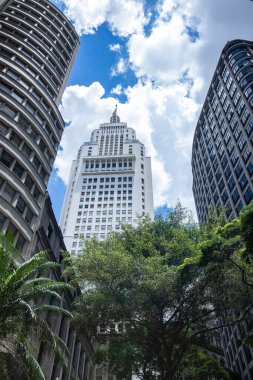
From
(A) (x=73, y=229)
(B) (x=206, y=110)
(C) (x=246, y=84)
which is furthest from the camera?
(A) (x=73, y=229)

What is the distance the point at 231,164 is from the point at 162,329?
4118cm

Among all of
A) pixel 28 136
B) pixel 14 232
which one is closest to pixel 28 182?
pixel 28 136

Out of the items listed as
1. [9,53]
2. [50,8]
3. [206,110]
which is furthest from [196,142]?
[9,53]

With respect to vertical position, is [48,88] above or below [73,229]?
below

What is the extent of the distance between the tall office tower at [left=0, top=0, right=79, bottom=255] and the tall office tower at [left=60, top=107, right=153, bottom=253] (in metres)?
43.6

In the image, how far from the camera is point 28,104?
35.5 m

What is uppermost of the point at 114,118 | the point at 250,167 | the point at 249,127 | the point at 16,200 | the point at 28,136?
the point at 114,118

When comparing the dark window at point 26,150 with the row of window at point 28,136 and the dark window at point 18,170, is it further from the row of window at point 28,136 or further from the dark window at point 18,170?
the dark window at point 18,170

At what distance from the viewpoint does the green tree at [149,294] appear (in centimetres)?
2389

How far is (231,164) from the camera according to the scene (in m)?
60.0

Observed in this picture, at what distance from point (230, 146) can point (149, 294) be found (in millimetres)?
43763

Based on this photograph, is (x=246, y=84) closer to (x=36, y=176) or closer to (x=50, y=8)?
(x=50, y=8)

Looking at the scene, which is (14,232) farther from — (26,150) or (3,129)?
(3,129)

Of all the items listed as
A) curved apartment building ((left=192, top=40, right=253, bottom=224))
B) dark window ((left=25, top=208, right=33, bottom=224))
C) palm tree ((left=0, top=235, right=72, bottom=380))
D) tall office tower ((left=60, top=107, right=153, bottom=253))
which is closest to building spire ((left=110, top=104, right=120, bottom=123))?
tall office tower ((left=60, top=107, right=153, bottom=253))
